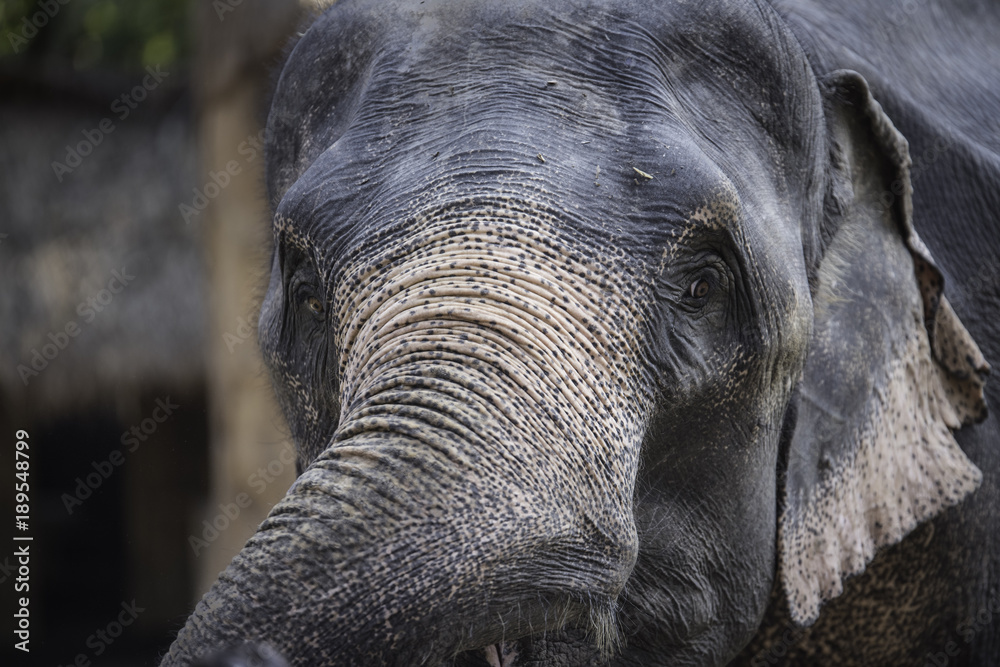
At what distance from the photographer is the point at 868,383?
2.12 metres

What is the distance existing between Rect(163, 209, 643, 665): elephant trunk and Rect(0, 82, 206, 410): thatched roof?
6.10 meters

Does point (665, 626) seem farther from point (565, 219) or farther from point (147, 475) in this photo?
point (147, 475)

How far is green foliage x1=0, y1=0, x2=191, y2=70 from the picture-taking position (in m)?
8.29

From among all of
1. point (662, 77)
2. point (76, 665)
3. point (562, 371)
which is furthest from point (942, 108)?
point (76, 665)

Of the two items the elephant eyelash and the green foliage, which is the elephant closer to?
the elephant eyelash

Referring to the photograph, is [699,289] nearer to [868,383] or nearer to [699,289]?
[699,289]

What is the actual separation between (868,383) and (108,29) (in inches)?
307

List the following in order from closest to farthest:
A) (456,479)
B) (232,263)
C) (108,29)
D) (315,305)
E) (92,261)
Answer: (456,479) < (315,305) < (232,263) < (92,261) < (108,29)

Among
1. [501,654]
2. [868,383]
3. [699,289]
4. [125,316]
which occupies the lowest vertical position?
[125,316]

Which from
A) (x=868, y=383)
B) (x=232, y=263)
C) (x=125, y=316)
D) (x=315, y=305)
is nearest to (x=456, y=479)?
(x=315, y=305)

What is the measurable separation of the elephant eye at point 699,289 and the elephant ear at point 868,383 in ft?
1.12

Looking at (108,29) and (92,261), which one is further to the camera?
Result: (108,29)

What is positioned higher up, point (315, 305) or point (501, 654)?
point (315, 305)

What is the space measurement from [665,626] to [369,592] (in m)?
0.77
